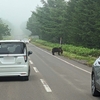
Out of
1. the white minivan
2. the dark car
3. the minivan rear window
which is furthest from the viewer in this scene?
the minivan rear window

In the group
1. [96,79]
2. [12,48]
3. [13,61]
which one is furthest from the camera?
[12,48]

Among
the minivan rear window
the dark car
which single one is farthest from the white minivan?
the dark car

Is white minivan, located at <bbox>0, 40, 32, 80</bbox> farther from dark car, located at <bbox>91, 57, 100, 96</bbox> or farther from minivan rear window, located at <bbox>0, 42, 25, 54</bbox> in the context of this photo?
dark car, located at <bbox>91, 57, 100, 96</bbox>

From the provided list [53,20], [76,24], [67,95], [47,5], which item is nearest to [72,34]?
[76,24]

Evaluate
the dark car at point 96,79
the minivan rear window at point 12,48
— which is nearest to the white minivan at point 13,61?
the minivan rear window at point 12,48

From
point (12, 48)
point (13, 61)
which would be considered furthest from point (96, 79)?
point (12, 48)

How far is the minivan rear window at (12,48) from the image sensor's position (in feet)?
43.7

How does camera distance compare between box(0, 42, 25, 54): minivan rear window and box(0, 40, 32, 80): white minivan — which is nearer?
box(0, 40, 32, 80): white minivan

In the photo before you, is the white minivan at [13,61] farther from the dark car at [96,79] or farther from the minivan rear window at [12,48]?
the dark car at [96,79]

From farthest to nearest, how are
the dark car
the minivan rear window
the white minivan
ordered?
the minivan rear window < the white minivan < the dark car

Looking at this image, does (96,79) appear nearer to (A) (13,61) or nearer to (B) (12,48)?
(A) (13,61)

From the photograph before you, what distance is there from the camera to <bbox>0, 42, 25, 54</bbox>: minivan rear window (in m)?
13.3

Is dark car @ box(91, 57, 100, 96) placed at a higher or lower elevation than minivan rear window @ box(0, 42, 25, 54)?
lower

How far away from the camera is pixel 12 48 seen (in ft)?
44.2
